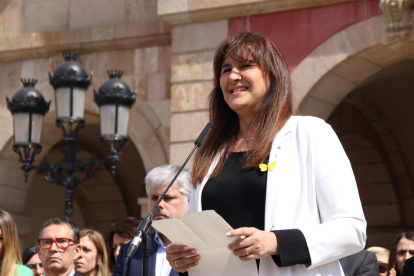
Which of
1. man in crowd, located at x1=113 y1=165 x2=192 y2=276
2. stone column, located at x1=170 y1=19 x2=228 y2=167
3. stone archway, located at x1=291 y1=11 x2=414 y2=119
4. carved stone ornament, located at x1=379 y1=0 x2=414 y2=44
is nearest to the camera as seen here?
man in crowd, located at x1=113 y1=165 x2=192 y2=276

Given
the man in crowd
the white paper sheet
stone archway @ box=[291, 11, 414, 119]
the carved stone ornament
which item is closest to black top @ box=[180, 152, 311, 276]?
the white paper sheet

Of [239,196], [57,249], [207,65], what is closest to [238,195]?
[239,196]

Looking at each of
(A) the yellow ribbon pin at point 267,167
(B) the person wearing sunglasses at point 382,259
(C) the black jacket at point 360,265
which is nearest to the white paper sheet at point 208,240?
(A) the yellow ribbon pin at point 267,167

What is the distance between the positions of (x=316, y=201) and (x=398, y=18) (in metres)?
5.76

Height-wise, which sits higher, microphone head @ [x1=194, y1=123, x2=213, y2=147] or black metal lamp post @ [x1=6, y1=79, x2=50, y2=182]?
black metal lamp post @ [x1=6, y1=79, x2=50, y2=182]

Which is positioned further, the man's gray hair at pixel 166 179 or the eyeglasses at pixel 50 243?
the eyeglasses at pixel 50 243

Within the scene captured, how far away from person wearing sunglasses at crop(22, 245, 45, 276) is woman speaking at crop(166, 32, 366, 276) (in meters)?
3.97

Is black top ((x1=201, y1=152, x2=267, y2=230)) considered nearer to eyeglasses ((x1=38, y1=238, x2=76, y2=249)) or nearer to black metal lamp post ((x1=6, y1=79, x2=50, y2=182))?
eyeglasses ((x1=38, y1=238, x2=76, y2=249))

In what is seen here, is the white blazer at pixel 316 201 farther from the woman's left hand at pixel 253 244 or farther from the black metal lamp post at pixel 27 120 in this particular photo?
the black metal lamp post at pixel 27 120

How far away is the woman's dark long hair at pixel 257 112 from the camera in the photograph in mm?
2465

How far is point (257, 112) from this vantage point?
2.58 m

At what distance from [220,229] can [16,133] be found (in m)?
5.63

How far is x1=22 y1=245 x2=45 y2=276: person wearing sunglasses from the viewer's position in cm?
623

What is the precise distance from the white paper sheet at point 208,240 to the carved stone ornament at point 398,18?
5.85m
